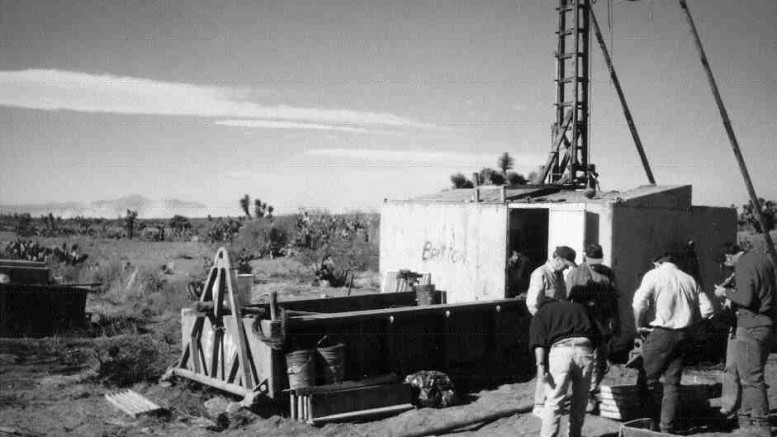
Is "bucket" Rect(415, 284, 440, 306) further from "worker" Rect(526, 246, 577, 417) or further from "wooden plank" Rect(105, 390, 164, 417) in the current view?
"wooden plank" Rect(105, 390, 164, 417)

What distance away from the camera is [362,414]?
788 centimetres

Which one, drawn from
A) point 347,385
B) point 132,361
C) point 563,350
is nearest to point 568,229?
point 347,385

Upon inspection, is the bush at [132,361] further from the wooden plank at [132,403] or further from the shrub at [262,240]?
the shrub at [262,240]

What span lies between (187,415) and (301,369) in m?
1.68

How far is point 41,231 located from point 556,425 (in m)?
48.8

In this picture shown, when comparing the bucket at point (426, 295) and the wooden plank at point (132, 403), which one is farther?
the bucket at point (426, 295)

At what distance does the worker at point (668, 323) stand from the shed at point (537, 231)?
11.9ft

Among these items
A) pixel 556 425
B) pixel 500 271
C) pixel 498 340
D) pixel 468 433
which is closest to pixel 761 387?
pixel 556 425

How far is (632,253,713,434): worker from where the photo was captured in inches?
264

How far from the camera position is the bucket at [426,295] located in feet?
36.9

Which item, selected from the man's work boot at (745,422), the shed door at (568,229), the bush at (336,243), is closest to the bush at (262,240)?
the bush at (336,243)

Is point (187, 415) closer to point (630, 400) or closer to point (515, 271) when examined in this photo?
point (630, 400)

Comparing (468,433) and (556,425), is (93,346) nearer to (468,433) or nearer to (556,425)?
(468,433)

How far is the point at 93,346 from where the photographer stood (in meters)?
12.1
